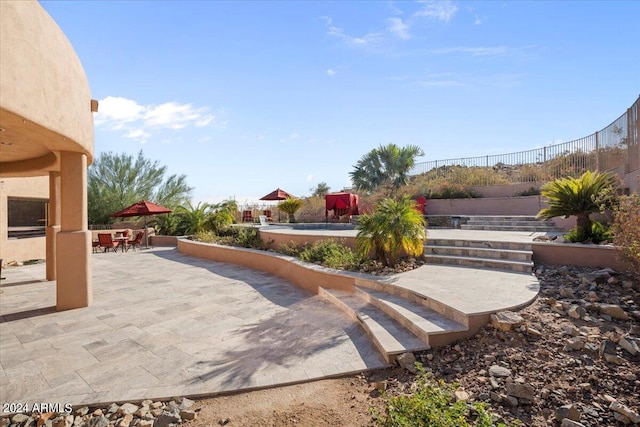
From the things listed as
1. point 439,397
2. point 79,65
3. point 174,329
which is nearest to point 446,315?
point 439,397

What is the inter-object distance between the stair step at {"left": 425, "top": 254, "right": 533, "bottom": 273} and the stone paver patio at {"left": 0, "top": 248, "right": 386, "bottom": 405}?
271 cm

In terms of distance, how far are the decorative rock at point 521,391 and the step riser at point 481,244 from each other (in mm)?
4220

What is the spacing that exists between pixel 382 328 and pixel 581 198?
4.85 meters

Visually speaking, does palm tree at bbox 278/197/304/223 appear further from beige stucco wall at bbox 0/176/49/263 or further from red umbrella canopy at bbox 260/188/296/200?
beige stucco wall at bbox 0/176/49/263

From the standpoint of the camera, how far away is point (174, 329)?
4.82 metres

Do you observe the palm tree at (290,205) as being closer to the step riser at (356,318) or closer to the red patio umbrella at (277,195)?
the red patio umbrella at (277,195)

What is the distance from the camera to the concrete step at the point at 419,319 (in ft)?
11.8

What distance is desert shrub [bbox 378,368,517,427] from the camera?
2271mm

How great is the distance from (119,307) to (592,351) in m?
7.18

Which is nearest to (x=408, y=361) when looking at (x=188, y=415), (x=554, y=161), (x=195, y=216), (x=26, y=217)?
(x=188, y=415)

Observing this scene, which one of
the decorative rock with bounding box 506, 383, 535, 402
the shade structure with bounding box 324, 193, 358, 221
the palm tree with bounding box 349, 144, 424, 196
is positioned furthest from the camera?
the palm tree with bounding box 349, 144, 424, 196

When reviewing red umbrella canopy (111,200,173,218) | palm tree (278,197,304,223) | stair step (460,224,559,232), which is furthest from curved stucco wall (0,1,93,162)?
palm tree (278,197,304,223)

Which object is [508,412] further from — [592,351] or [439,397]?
[592,351]

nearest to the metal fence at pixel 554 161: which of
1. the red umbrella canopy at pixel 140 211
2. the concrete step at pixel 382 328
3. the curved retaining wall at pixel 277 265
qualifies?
the concrete step at pixel 382 328
